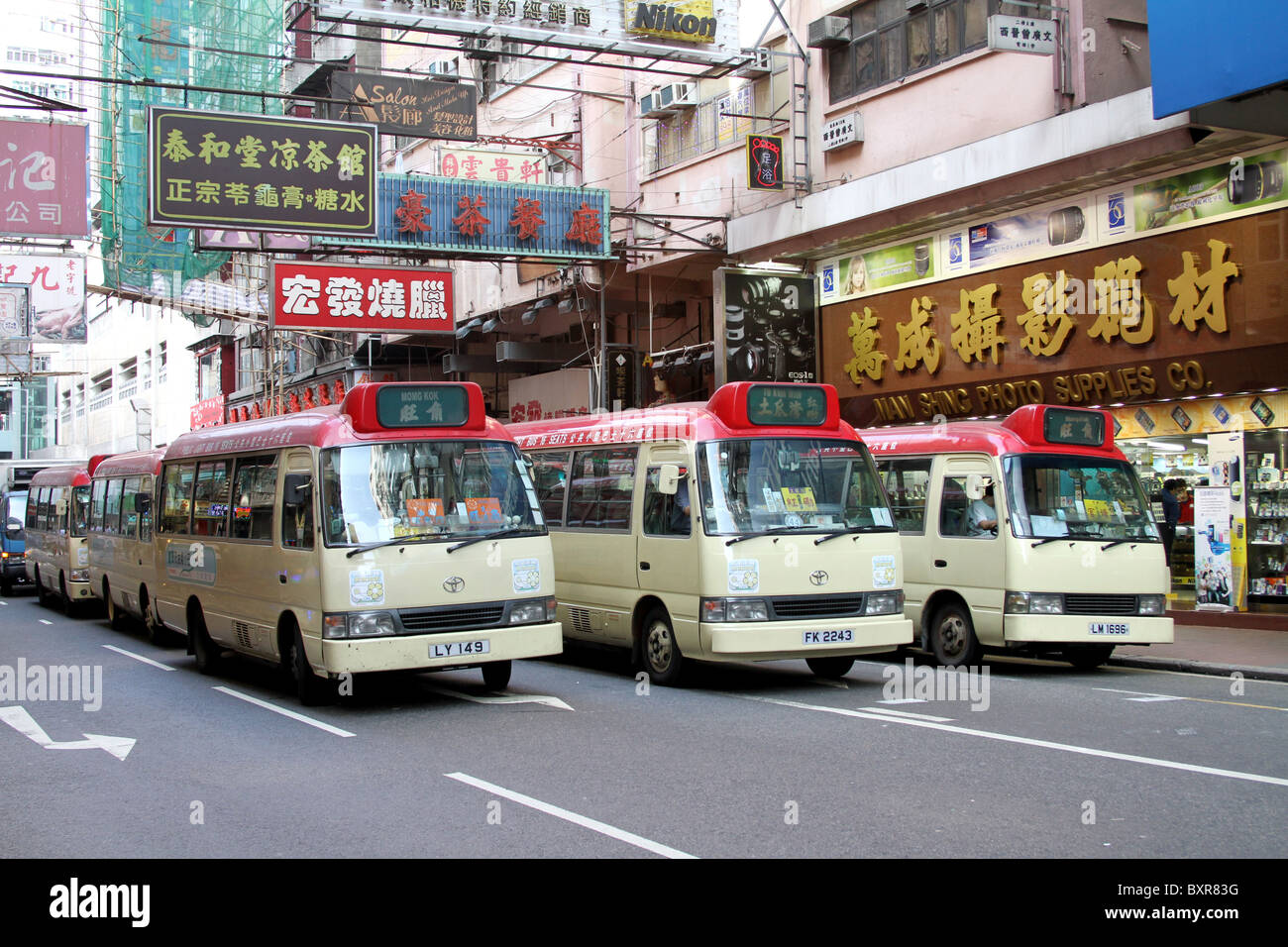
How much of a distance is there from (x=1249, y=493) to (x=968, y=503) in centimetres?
525

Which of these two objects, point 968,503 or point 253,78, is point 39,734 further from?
point 253,78

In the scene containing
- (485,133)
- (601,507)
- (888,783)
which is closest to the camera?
(888,783)

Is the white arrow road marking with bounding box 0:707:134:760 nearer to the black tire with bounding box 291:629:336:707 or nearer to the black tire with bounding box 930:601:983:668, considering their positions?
the black tire with bounding box 291:629:336:707

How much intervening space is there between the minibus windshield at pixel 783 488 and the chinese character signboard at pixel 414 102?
12808mm

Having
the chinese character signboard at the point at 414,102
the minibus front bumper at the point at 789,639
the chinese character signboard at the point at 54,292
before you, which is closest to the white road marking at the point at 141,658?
the minibus front bumper at the point at 789,639

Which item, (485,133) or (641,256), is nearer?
(641,256)

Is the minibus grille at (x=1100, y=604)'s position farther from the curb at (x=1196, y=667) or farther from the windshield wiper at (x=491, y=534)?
the windshield wiper at (x=491, y=534)

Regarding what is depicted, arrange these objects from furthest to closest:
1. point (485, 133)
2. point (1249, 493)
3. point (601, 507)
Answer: point (485, 133) → point (1249, 493) → point (601, 507)

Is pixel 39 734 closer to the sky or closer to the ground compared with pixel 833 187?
closer to the ground

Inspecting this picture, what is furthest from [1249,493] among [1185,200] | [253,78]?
[253,78]

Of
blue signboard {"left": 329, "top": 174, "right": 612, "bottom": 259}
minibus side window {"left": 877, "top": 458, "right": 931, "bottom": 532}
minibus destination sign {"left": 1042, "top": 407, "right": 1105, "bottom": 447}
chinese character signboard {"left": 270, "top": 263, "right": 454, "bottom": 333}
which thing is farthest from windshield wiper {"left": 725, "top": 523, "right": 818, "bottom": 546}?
chinese character signboard {"left": 270, "top": 263, "right": 454, "bottom": 333}

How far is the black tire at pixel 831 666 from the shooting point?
12367mm

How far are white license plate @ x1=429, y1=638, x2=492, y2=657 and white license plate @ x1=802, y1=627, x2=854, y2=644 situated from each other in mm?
2705

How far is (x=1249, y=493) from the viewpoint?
1655 cm
